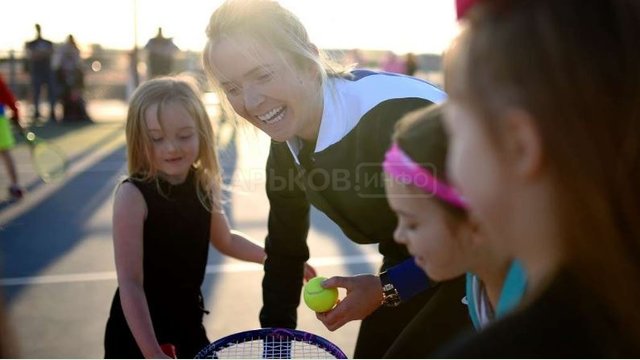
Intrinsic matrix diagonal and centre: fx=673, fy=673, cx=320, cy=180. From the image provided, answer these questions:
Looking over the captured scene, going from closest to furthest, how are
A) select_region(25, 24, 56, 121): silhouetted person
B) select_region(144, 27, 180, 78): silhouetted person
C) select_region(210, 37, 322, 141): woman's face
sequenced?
select_region(210, 37, 322, 141): woman's face, select_region(25, 24, 56, 121): silhouetted person, select_region(144, 27, 180, 78): silhouetted person

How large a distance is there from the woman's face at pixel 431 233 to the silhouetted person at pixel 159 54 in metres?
14.3

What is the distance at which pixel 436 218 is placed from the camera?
117cm

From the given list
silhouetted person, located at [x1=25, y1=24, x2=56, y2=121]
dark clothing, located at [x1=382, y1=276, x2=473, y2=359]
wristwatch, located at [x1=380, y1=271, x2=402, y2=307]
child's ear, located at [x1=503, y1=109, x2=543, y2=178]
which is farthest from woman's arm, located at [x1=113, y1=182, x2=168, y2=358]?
silhouetted person, located at [x1=25, y1=24, x2=56, y2=121]

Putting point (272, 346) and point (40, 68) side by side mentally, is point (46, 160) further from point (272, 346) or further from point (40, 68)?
point (272, 346)

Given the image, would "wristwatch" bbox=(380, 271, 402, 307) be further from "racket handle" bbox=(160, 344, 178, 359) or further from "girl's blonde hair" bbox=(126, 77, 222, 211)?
"girl's blonde hair" bbox=(126, 77, 222, 211)

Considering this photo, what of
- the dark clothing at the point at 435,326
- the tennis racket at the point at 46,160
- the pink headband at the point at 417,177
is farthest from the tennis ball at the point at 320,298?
the tennis racket at the point at 46,160

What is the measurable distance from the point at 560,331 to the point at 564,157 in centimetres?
22

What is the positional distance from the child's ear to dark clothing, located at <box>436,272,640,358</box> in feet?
0.49

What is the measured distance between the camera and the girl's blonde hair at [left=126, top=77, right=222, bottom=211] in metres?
2.56

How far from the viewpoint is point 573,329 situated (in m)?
0.85

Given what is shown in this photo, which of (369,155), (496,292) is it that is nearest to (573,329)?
(496,292)

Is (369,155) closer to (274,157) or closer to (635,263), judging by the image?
(274,157)

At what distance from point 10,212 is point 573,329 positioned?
724 cm

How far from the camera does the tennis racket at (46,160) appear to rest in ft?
30.6
